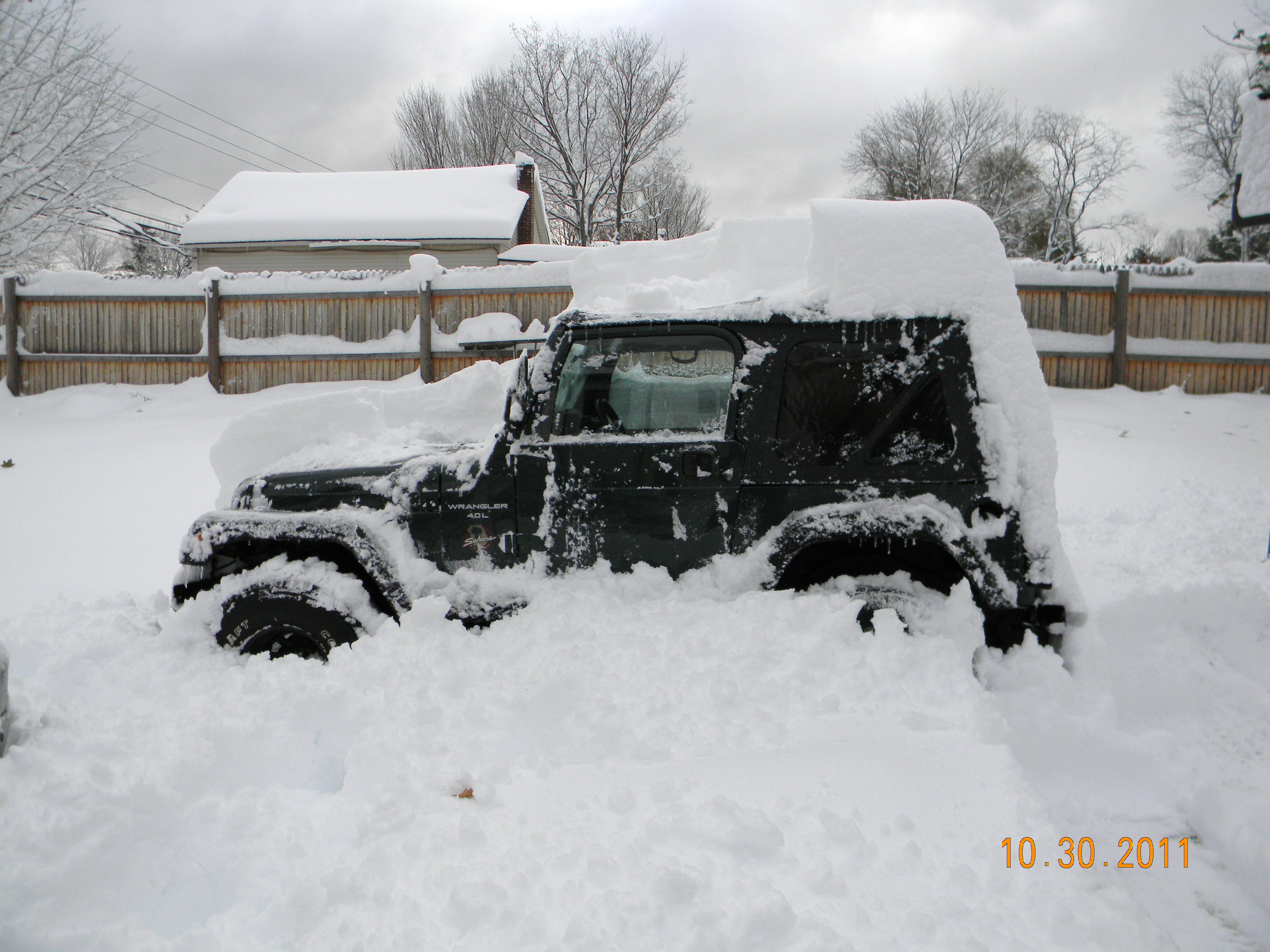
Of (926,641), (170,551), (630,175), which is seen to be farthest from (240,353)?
(630,175)

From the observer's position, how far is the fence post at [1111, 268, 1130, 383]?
35.2 ft

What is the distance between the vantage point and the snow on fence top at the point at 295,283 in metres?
11.6

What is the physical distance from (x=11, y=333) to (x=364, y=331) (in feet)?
18.4

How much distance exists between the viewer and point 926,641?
2.94 metres

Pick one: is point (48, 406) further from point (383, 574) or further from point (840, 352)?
point (840, 352)

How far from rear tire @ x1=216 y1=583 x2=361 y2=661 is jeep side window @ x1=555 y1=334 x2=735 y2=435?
127cm

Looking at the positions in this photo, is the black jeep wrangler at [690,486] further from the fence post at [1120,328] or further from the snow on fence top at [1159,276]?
the fence post at [1120,328]

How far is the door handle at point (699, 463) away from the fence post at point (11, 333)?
13.7 meters

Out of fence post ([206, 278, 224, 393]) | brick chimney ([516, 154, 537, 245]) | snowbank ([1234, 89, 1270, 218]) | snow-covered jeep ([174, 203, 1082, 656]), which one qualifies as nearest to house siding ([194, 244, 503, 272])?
brick chimney ([516, 154, 537, 245])

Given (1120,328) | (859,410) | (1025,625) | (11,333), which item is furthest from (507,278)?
(1025,625)

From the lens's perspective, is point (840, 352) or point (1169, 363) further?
point (1169, 363)

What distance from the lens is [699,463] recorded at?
3.14 m

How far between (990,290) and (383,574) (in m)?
2.75

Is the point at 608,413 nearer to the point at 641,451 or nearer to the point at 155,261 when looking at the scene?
the point at 641,451
